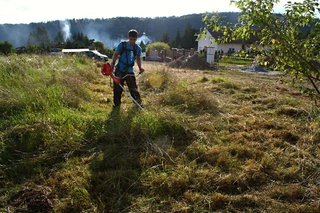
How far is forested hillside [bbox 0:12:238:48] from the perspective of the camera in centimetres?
9481

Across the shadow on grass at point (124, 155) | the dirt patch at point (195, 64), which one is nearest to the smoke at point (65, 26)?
the dirt patch at point (195, 64)

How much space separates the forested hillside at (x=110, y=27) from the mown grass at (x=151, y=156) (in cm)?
9003

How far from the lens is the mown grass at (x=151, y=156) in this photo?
2459 mm

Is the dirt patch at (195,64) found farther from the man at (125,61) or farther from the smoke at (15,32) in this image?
the smoke at (15,32)

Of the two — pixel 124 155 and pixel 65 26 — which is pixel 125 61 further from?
pixel 65 26

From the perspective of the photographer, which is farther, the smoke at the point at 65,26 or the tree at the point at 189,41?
the smoke at the point at 65,26

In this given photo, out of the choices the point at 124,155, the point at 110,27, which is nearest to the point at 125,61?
the point at 124,155

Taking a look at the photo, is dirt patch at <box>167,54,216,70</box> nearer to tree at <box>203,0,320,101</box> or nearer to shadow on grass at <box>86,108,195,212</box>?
shadow on grass at <box>86,108,195,212</box>

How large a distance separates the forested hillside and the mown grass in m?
90.0

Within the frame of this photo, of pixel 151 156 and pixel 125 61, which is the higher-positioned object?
pixel 125 61

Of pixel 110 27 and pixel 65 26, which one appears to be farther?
pixel 110 27

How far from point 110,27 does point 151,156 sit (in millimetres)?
117325

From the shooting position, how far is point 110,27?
112062mm

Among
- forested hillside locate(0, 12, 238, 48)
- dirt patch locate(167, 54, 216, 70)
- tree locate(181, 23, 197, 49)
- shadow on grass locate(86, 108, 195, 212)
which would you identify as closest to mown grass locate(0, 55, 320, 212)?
shadow on grass locate(86, 108, 195, 212)
